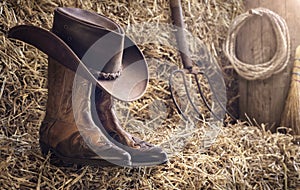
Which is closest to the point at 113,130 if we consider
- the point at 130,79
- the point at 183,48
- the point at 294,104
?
the point at 130,79

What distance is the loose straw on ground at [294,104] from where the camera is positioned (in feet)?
5.49

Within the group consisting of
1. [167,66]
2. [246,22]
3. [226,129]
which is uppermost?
[246,22]

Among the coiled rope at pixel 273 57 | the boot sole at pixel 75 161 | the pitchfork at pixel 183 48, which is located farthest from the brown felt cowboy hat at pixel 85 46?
the coiled rope at pixel 273 57

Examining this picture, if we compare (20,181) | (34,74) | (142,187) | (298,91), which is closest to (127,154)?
(142,187)

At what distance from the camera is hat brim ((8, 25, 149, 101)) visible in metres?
0.97

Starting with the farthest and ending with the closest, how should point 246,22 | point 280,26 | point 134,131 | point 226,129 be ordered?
point 246,22
point 280,26
point 226,129
point 134,131

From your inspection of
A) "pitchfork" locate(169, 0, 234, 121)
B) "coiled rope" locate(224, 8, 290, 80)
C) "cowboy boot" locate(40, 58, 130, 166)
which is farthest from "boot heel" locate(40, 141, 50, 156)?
"coiled rope" locate(224, 8, 290, 80)

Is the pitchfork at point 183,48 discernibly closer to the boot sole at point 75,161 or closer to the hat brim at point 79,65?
the hat brim at point 79,65

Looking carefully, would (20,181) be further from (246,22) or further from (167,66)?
(246,22)

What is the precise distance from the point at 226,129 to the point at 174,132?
0.81ft

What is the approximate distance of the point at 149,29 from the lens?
5.66ft

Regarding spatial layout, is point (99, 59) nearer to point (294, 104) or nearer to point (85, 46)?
point (85, 46)

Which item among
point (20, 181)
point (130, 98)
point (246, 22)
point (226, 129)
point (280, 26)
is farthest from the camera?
point (246, 22)

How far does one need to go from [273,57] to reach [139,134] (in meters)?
0.76
